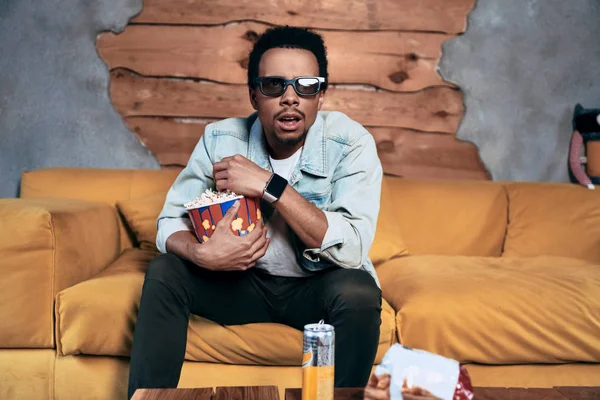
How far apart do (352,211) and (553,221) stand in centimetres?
114

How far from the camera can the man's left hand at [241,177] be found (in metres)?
1.64

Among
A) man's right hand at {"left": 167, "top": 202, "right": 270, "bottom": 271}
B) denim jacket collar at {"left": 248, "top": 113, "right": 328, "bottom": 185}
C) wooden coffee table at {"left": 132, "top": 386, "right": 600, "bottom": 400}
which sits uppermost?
denim jacket collar at {"left": 248, "top": 113, "right": 328, "bottom": 185}

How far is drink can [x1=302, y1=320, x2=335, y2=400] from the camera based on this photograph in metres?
1.06

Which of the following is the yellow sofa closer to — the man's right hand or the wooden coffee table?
the man's right hand

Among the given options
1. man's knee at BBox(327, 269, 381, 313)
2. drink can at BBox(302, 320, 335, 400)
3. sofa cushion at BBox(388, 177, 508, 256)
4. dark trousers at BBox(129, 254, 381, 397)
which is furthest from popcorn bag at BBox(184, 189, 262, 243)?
sofa cushion at BBox(388, 177, 508, 256)

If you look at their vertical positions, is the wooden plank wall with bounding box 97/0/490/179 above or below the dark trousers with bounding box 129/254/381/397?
above

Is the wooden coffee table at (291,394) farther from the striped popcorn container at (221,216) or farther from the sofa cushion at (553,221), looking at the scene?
the sofa cushion at (553,221)

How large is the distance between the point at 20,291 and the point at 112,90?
1229 millimetres

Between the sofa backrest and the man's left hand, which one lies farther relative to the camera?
the sofa backrest

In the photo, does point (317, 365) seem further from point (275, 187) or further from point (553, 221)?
point (553, 221)

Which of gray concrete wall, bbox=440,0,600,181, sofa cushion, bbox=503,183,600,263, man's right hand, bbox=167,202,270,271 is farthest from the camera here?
gray concrete wall, bbox=440,0,600,181

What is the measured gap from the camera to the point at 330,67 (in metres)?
2.84

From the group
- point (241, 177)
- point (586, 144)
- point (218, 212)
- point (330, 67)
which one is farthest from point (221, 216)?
point (586, 144)

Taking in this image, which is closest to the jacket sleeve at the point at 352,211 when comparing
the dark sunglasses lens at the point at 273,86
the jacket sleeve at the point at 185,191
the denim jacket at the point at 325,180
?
the denim jacket at the point at 325,180
